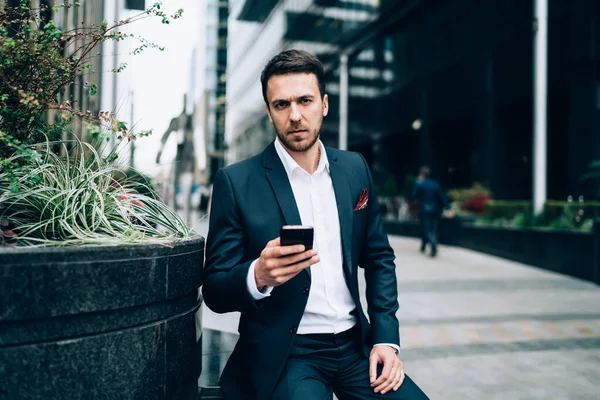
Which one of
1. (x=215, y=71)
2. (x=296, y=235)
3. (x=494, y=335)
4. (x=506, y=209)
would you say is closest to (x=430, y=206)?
(x=506, y=209)

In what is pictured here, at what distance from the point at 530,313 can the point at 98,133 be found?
6010 mm

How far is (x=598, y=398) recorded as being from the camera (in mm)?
3887

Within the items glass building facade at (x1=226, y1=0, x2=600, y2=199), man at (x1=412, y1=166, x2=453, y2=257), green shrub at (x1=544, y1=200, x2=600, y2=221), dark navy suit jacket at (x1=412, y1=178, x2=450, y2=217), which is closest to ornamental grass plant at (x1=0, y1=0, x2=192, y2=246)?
green shrub at (x1=544, y1=200, x2=600, y2=221)

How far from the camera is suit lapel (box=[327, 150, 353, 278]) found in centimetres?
238

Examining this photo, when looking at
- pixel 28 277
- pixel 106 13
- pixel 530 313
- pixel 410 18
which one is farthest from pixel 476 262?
pixel 410 18

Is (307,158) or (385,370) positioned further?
(307,158)

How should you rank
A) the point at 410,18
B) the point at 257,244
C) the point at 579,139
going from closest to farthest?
1. the point at 257,244
2. the point at 579,139
3. the point at 410,18

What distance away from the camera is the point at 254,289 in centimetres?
208

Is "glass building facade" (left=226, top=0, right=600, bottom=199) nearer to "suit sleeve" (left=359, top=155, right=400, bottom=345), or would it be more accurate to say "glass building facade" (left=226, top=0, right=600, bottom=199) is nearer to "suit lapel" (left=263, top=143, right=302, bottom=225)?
"suit sleeve" (left=359, top=155, right=400, bottom=345)

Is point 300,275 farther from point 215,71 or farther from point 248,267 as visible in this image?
point 215,71

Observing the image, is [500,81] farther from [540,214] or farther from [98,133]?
[98,133]

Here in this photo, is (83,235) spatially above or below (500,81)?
below

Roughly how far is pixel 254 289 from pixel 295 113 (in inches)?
30.8

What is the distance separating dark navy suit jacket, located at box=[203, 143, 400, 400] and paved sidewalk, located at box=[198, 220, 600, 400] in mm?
619
